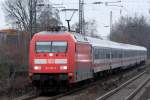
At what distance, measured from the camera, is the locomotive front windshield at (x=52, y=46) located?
23.3 meters

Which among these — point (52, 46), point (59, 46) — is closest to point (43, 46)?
Answer: point (52, 46)

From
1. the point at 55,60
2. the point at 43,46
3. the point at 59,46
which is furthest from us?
the point at 43,46

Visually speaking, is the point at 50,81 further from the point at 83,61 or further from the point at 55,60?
the point at 83,61

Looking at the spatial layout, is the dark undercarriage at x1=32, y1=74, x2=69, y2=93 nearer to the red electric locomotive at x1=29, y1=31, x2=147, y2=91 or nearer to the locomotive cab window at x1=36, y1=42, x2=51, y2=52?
the red electric locomotive at x1=29, y1=31, x2=147, y2=91

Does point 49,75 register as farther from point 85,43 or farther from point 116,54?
point 116,54

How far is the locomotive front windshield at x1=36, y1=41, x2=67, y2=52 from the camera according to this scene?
2329cm

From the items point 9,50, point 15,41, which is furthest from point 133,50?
point 9,50

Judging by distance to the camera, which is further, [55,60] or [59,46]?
[59,46]

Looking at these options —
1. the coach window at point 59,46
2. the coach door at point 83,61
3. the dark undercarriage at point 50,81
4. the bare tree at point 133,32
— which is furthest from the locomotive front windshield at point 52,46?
the bare tree at point 133,32

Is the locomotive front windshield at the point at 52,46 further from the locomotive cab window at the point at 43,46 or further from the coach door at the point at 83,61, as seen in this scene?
the coach door at the point at 83,61

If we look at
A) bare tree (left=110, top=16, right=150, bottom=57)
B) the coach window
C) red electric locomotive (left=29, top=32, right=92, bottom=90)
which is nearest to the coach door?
red electric locomotive (left=29, top=32, right=92, bottom=90)

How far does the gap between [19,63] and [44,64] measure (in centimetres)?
880

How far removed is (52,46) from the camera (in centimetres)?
2342

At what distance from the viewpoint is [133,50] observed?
57875 mm
